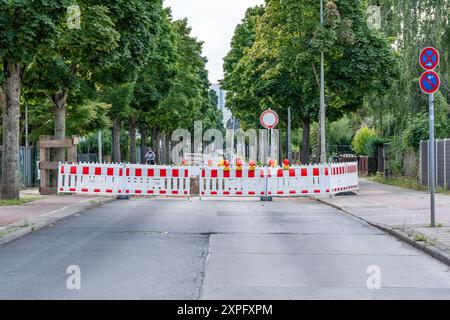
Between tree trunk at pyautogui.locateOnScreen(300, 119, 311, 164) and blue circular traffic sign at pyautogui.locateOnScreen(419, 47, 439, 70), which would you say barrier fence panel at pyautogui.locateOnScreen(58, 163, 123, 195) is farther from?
tree trunk at pyautogui.locateOnScreen(300, 119, 311, 164)

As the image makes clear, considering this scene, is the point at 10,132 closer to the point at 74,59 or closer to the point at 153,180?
the point at 74,59

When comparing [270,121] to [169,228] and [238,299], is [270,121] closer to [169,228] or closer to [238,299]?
[169,228]

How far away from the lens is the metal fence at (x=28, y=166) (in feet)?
103

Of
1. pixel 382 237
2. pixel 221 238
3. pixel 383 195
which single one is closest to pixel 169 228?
pixel 221 238

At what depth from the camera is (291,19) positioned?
33.2m

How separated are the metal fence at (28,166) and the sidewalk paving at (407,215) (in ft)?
46.3

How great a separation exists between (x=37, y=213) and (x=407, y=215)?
8452 mm

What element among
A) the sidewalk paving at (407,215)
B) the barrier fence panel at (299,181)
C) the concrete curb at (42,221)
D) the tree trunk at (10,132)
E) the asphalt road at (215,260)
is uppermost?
the tree trunk at (10,132)

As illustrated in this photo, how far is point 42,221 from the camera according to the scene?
48.3 ft

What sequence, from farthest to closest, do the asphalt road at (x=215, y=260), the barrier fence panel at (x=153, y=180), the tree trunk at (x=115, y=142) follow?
the tree trunk at (x=115, y=142) < the barrier fence panel at (x=153, y=180) < the asphalt road at (x=215, y=260)

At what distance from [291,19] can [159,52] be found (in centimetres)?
1427

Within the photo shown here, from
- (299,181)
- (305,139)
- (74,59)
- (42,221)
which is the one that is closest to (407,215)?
(299,181)

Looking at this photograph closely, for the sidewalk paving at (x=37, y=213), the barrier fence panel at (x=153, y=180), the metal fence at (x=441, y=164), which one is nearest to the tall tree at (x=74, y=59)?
the barrier fence panel at (x=153, y=180)

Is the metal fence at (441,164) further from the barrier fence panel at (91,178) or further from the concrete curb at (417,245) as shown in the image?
the barrier fence panel at (91,178)
